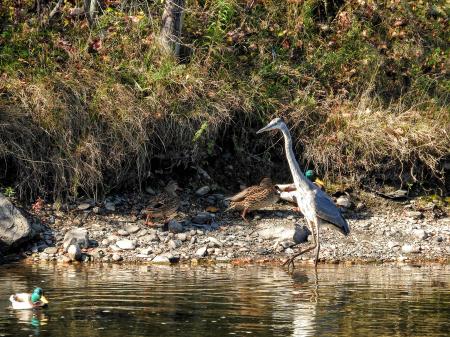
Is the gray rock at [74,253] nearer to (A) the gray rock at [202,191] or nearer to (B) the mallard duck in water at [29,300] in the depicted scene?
(A) the gray rock at [202,191]

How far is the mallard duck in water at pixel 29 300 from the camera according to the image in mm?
8906

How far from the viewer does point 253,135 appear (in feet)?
47.9

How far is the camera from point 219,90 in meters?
14.1

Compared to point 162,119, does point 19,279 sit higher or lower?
lower

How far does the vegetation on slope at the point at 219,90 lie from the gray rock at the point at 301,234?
1406mm

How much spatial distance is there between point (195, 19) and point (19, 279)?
5.83 metres

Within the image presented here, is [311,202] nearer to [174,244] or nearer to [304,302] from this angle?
[174,244]

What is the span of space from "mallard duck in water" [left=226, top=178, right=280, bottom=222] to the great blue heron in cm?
75

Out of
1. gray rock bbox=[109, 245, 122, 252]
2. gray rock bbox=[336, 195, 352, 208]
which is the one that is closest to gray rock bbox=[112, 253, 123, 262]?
gray rock bbox=[109, 245, 122, 252]

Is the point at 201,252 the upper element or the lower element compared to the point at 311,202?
lower

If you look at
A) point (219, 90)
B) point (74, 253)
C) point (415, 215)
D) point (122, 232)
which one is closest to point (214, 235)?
point (122, 232)

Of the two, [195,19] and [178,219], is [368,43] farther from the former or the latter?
[178,219]

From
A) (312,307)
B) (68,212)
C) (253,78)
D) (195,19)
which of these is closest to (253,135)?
(253,78)

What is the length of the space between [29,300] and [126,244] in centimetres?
346
